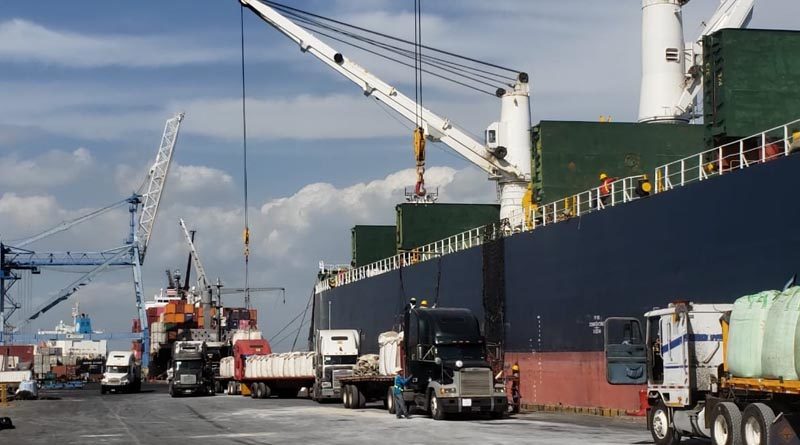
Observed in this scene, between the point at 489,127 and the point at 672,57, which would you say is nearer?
the point at 672,57

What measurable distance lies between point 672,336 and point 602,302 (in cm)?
1374

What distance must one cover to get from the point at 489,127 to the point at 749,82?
2798cm

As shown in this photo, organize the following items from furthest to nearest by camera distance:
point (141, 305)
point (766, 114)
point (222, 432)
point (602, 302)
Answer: point (141, 305) → point (602, 302) → point (766, 114) → point (222, 432)

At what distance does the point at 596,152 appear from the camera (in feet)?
148

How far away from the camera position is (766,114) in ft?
107

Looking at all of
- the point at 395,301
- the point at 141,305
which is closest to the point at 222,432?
the point at 395,301

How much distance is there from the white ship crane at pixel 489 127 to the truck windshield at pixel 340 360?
40.7 feet

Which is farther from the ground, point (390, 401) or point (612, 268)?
point (612, 268)

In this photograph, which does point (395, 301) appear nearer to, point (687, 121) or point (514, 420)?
point (687, 121)

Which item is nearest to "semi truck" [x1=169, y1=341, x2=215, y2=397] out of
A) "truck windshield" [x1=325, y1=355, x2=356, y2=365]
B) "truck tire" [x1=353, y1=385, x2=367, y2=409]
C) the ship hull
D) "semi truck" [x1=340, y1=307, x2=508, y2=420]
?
"truck windshield" [x1=325, y1=355, x2=356, y2=365]

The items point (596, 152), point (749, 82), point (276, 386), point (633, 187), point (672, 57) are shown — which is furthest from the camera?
point (276, 386)

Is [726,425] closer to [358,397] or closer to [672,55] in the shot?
[358,397]

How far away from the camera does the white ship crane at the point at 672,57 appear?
48000 millimetres

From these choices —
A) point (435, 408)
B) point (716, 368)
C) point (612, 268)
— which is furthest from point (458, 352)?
point (716, 368)
